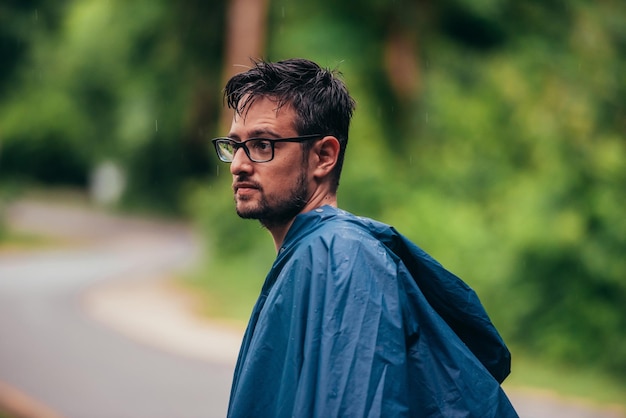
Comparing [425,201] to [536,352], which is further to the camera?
[425,201]

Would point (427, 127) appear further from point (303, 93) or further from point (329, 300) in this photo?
point (329, 300)

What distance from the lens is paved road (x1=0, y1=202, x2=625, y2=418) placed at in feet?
27.6

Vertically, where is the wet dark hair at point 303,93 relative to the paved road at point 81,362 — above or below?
above

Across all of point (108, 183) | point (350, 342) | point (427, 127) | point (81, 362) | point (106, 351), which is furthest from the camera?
point (108, 183)

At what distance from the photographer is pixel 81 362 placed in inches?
411

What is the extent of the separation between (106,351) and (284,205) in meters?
9.40

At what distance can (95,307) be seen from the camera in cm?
1474

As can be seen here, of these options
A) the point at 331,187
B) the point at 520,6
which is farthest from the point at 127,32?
the point at 331,187

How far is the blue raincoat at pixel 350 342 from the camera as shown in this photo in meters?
1.96

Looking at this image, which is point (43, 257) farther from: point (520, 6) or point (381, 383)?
point (381, 383)

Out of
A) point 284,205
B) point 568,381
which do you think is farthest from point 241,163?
point 568,381

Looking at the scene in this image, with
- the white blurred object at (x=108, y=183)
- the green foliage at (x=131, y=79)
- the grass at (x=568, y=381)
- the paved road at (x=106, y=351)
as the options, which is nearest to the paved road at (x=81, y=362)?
the paved road at (x=106, y=351)

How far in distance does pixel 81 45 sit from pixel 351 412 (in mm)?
31011

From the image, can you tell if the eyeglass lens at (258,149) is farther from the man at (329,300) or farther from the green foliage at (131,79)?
the green foliage at (131,79)
